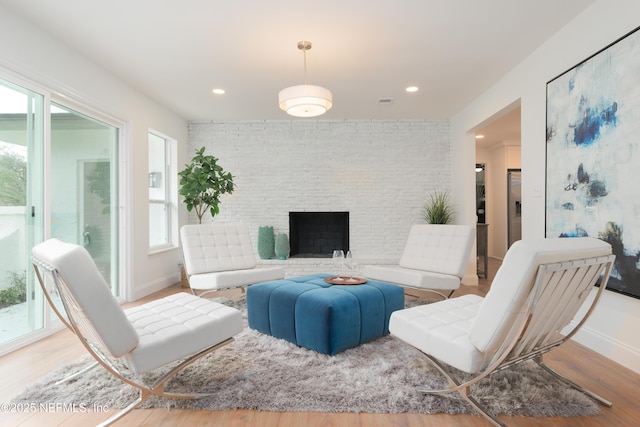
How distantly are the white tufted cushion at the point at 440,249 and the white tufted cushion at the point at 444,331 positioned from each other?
1404mm

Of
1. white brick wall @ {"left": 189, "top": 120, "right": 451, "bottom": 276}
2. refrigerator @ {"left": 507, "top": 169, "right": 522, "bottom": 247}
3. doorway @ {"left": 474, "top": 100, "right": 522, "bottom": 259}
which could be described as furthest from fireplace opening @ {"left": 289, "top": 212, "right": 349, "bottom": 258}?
refrigerator @ {"left": 507, "top": 169, "right": 522, "bottom": 247}

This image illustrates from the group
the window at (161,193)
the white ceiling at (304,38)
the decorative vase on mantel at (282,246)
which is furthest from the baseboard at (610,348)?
the window at (161,193)

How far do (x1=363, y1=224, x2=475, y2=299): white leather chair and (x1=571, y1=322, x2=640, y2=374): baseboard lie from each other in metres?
1.06

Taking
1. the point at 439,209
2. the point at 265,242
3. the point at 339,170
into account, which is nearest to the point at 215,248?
the point at 265,242

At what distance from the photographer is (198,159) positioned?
474cm

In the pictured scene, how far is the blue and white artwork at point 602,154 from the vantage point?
2178 millimetres

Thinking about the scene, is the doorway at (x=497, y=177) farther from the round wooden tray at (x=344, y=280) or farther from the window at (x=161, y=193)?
the window at (x=161, y=193)

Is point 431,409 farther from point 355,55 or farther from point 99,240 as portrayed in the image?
point 99,240

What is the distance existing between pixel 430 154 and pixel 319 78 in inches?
102

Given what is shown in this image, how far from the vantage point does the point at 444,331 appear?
1742 mm

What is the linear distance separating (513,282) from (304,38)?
2.56m

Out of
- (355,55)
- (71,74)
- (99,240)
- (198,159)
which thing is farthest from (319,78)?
(99,240)

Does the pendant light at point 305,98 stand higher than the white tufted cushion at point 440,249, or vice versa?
the pendant light at point 305,98

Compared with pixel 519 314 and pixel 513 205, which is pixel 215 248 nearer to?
pixel 519 314
